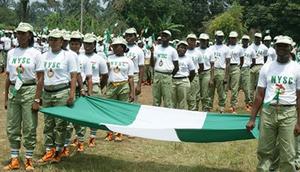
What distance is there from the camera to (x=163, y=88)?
36.6 ft

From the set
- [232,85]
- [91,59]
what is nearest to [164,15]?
[232,85]

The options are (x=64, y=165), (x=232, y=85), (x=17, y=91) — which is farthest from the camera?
(x=232, y=85)

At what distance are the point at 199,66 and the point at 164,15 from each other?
44822 millimetres

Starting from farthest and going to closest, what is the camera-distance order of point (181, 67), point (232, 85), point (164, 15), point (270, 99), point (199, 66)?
point (164, 15) → point (232, 85) → point (199, 66) → point (181, 67) → point (270, 99)

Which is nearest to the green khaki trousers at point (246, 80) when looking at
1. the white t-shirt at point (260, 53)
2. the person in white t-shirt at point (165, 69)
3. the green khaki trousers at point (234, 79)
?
the white t-shirt at point (260, 53)

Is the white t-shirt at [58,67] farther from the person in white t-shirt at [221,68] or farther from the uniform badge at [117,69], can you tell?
the person in white t-shirt at [221,68]

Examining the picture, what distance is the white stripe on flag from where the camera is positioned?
301 inches

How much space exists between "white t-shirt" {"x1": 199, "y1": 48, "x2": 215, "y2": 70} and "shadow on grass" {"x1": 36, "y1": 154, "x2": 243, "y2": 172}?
5.16 m

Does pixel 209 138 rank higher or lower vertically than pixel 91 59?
lower

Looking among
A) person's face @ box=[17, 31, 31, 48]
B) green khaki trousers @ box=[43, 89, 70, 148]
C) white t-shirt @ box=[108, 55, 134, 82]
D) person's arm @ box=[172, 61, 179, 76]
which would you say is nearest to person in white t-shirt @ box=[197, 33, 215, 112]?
person's arm @ box=[172, 61, 179, 76]

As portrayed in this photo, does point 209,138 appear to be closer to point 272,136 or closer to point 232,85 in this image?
point 272,136

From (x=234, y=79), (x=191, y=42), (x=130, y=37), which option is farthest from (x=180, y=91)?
(x=234, y=79)

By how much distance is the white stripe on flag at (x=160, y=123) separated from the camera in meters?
7.64

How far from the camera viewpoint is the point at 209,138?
7.57 metres
